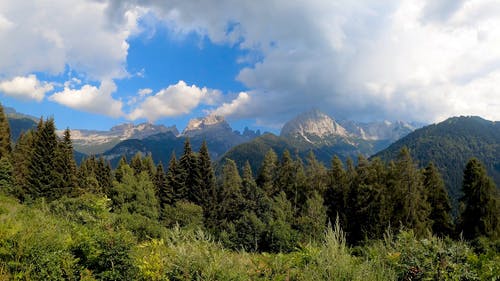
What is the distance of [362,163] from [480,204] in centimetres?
1453

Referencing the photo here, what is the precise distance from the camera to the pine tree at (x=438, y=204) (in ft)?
126

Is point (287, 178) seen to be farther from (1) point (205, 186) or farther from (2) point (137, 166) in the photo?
(2) point (137, 166)

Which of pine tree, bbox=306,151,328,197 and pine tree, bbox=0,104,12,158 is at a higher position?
pine tree, bbox=0,104,12,158

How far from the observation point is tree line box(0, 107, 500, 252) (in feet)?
116

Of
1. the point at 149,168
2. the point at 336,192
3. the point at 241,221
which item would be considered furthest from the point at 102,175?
the point at 336,192

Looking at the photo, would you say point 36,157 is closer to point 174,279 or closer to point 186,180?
point 186,180

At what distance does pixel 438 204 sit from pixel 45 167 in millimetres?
51268

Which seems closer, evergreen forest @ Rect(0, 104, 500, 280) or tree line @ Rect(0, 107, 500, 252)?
evergreen forest @ Rect(0, 104, 500, 280)

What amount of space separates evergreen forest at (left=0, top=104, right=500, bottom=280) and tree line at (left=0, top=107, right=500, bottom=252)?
0.52 feet

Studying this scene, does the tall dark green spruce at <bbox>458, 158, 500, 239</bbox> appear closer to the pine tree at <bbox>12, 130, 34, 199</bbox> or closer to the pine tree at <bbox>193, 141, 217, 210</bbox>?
the pine tree at <bbox>193, 141, 217, 210</bbox>

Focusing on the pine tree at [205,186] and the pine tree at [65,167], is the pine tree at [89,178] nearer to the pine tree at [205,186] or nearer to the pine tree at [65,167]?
the pine tree at [65,167]

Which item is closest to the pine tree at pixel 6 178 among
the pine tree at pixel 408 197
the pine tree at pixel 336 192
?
the pine tree at pixel 336 192

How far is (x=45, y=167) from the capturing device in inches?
1694

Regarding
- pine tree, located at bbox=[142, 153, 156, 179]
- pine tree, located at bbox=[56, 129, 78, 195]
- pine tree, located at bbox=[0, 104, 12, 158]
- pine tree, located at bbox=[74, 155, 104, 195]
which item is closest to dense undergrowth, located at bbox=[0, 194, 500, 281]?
pine tree, located at bbox=[56, 129, 78, 195]
